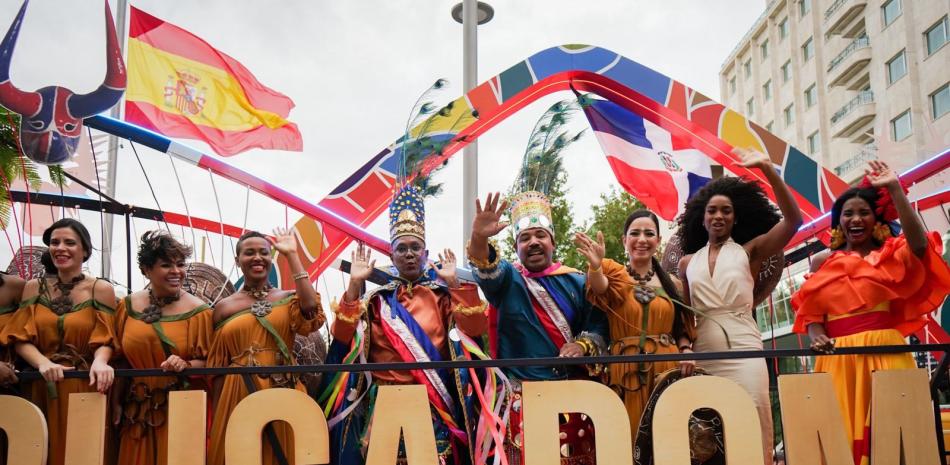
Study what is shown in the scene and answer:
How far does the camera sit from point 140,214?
6727 mm

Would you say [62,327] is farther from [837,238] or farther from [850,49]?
[850,49]

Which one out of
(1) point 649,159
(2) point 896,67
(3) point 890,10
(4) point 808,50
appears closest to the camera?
(1) point 649,159

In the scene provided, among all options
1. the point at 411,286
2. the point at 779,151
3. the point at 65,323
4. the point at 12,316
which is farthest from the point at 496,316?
the point at 779,151

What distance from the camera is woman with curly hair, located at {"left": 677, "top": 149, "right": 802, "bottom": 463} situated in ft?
13.1

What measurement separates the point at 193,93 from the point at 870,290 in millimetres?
6129

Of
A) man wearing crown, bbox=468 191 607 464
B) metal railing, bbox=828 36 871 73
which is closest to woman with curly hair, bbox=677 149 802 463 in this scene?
man wearing crown, bbox=468 191 607 464

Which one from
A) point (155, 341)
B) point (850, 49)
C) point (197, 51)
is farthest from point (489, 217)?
point (850, 49)

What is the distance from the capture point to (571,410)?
3.70 metres

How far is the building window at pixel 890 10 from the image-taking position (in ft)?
89.4

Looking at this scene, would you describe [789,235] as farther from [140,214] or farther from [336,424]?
[140,214]

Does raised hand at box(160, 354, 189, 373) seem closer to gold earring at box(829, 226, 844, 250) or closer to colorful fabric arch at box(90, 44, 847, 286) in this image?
colorful fabric arch at box(90, 44, 847, 286)

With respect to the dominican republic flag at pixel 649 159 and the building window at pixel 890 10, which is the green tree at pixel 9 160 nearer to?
the dominican republic flag at pixel 649 159

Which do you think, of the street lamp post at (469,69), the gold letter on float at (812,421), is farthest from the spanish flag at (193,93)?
the gold letter on float at (812,421)

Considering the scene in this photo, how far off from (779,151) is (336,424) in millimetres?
4544
